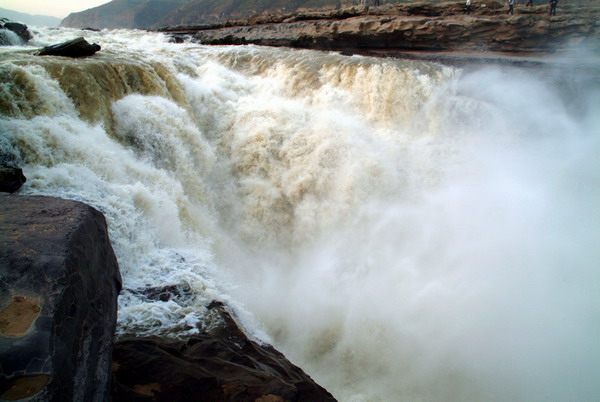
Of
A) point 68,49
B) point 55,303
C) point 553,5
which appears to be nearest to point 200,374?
point 55,303

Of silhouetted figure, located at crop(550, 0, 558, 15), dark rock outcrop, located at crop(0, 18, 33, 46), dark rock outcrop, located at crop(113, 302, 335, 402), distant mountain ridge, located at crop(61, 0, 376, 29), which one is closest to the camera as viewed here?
dark rock outcrop, located at crop(113, 302, 335, 402)

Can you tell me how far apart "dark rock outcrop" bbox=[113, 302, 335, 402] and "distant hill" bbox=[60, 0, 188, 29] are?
81.9 m

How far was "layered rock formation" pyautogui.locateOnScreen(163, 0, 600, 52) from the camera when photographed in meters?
13.7

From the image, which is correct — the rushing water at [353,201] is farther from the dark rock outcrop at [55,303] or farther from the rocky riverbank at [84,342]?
the dark rock outcrop at [55,303]

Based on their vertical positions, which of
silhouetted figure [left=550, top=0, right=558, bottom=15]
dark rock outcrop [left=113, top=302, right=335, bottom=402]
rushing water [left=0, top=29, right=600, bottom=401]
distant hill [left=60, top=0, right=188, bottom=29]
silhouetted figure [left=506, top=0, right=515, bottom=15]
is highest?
distant hill [left=60, top=0, right=188, bottom=29]

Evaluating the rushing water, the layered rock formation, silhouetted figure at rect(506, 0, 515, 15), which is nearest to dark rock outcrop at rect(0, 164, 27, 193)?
the rushing water

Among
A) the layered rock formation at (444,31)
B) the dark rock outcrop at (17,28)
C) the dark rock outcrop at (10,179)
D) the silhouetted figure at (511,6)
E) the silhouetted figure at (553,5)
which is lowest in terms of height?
the dark rock outcrop at (10,179)

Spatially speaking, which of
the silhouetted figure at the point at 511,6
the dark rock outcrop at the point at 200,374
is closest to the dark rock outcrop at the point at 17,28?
the dark rock outcrop at the point at 200,374

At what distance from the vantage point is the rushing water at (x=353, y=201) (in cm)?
521

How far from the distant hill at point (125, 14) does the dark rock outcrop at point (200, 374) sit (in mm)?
81946

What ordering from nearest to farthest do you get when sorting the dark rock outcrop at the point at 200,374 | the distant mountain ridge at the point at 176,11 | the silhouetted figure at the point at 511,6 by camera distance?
1. the dark rock outcrop at the point at 200,374
2. the silhouetted figure at the point at 511,6
3. the distant mountain ridge at the point at 176,11

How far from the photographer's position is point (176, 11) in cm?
6359

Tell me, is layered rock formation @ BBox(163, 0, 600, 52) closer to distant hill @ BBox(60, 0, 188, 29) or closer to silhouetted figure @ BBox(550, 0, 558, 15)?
silhouetted figure @ BBox(550, 0, 558, 15)

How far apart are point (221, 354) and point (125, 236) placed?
7.25 ft
